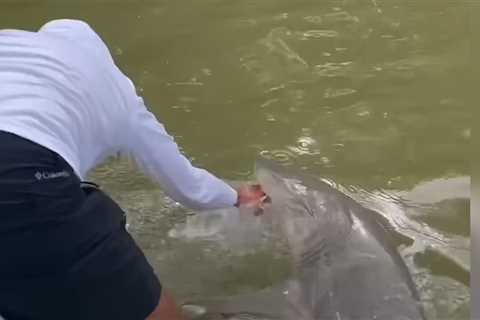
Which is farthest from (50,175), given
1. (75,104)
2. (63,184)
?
(75,104)

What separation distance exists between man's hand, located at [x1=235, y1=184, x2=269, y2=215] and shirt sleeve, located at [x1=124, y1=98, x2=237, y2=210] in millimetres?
108

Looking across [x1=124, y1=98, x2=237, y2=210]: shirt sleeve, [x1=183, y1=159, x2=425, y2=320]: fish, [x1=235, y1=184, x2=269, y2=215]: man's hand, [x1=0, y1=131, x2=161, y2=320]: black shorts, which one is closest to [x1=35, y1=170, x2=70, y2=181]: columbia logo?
[x1=0, y1=131, x2=161, y2=320]: black shorts

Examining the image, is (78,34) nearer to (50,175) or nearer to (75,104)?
(75,104)

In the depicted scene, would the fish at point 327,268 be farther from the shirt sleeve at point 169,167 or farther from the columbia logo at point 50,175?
the columbia logo at point 50,175

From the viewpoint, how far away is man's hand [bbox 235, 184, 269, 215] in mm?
2119

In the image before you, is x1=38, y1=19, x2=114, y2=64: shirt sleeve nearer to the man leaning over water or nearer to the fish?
the man leaning over water

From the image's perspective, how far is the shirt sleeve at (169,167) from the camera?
179 centimetres

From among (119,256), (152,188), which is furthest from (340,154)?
(119,256)

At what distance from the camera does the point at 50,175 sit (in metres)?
1.53

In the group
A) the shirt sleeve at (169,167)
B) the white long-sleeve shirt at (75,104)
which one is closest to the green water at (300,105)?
the shirt sleeve at (169,167)

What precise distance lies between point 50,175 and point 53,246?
0.12 m

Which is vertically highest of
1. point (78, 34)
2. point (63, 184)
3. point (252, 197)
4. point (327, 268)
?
point (78, 34)

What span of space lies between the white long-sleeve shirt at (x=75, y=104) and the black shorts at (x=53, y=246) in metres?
0.05

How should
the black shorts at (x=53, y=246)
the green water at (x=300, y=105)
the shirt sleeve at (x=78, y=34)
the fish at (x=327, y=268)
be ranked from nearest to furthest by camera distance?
the black shorts at (x=53, y=246) → the shirt sleeve at (x=78, y=34) → the fish at (x=327, y=268) → the green water at (x=300, y=105)
